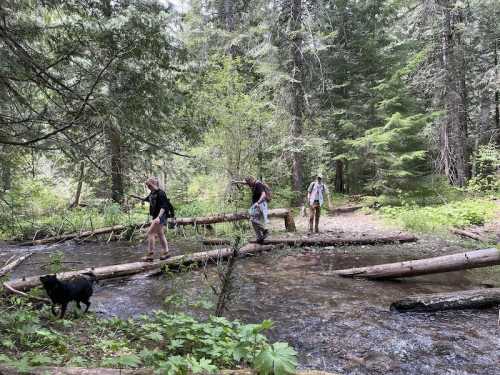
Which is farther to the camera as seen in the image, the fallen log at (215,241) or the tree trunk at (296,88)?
the tree trunk at (296,88)

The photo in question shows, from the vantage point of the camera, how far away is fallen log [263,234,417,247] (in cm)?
1149

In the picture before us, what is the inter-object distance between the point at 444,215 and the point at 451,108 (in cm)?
764

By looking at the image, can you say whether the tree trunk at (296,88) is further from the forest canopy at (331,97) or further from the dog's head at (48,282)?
the dog's head at (48,282)

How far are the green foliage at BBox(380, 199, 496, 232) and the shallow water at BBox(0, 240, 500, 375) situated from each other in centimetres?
339

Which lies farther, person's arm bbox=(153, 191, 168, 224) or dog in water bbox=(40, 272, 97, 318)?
person's arm bbox=(153, 191, 168, 224)

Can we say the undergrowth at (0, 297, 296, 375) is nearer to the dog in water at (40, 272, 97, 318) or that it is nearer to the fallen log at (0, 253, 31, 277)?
the dog in water at (40, 272, 97, 318)

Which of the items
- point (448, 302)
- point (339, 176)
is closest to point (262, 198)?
point (448, 302)

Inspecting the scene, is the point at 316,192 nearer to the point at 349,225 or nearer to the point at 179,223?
the point at 349,225

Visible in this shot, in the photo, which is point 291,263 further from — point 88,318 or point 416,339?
point 88,318

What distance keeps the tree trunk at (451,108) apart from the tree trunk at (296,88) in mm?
7494

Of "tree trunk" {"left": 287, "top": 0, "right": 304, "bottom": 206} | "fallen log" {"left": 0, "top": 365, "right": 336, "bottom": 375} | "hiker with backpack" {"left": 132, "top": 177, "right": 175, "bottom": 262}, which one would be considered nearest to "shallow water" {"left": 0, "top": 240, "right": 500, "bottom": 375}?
"hiker with backpack" {"left": 132, "top": 177, "right": 175, "bottom": 262}

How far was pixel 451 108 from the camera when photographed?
19.5m

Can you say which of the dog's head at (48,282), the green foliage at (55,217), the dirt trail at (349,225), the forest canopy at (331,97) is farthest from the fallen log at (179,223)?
the dog's head at (48,282)

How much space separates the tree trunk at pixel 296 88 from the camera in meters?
18.0
